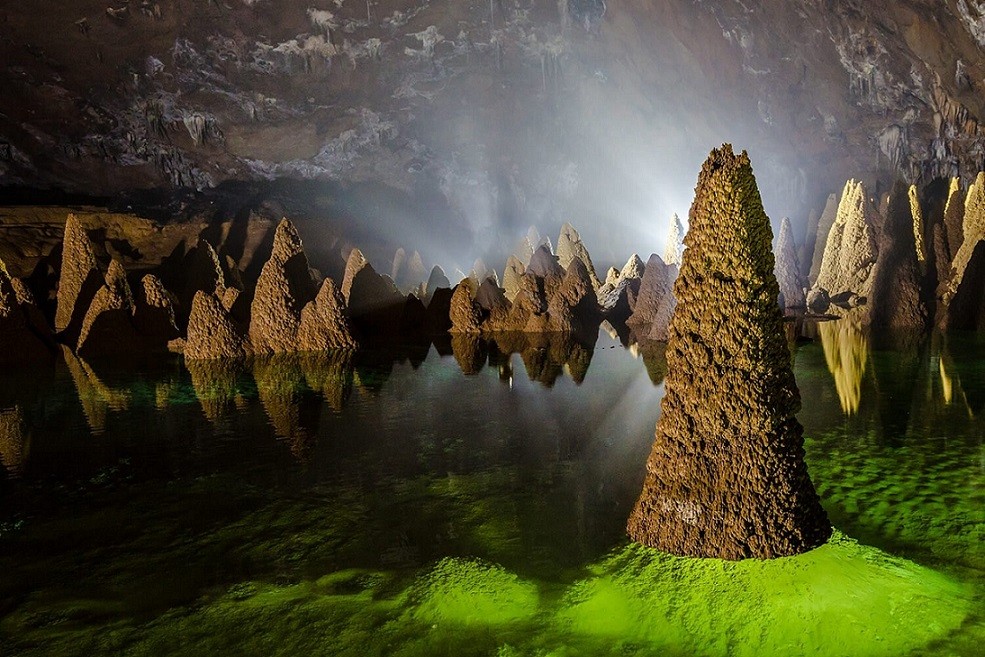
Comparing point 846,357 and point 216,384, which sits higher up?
point 846,357

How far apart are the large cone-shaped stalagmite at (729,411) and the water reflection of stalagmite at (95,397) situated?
797cm

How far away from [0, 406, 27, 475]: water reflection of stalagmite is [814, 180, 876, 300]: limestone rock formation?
26.2 meters

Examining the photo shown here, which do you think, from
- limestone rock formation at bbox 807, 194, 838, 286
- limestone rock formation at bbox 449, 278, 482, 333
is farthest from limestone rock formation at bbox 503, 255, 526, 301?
limestone rock formation at bbox 807, 194, 838, 286

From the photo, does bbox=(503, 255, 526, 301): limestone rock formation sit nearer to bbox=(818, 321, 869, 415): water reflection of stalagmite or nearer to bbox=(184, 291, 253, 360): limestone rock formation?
bbox=(818, 321, 869, 415): water reflection of stalagmite

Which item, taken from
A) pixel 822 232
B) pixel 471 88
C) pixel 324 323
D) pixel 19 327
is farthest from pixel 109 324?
pixel 822 232

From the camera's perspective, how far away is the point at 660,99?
34.3 m

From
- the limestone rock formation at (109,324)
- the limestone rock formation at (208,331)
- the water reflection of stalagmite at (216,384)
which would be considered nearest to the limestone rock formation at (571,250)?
the limestone rock formation at (208,331)

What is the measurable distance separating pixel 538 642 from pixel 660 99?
34937mm

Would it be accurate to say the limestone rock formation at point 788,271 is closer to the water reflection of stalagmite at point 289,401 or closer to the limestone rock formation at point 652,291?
the limestone rock formation at point 652,291

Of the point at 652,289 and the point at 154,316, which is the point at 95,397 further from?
the point at 652,289

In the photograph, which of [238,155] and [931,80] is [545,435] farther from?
[238,155]

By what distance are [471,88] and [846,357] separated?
985 inches

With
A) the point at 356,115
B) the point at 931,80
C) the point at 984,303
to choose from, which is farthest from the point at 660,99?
the point at 984,303

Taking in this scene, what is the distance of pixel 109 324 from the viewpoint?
1809 centimetres
